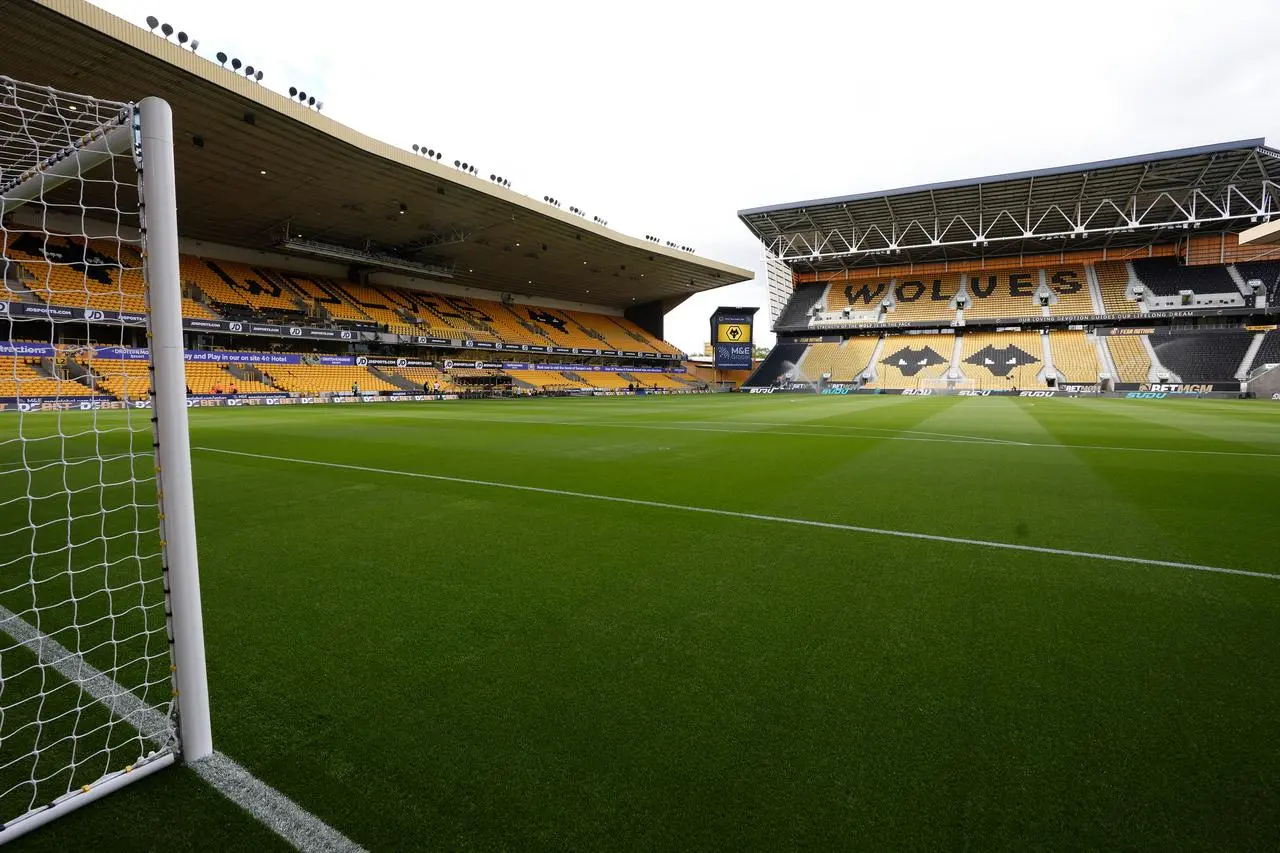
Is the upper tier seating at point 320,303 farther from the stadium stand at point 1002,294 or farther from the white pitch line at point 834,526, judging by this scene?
the stadium stand at point 1002,294

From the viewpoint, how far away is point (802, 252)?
49.6 metres

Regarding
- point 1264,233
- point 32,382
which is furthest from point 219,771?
point 1264,233

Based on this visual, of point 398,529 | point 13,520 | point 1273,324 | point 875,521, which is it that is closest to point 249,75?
point 13,520

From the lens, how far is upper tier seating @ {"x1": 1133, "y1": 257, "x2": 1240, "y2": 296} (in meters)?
40.9

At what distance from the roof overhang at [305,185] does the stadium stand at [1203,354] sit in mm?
28264

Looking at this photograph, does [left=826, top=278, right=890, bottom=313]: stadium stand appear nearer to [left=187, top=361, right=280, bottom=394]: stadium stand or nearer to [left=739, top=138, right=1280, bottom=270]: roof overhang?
[left=739, top=138, right=1280, bottom=270]: roof overhang

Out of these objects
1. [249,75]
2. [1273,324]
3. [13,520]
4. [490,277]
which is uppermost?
[249,75]

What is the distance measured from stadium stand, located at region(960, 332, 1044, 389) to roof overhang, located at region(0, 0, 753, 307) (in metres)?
18.0

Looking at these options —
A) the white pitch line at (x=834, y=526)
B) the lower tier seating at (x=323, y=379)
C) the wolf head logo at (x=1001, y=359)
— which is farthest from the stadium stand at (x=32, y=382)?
the wolf head logo at (x=1001, y=359)

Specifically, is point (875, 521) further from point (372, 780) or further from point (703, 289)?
point (703, 289)

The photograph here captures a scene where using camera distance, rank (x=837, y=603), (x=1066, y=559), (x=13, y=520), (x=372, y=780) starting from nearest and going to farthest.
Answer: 1. (x=372, y=780)
2. (x=837, y=603)
3. (x=1066, y=559)
4. (x=13, y=520)

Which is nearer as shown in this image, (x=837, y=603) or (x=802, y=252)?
(x=837, y=603)

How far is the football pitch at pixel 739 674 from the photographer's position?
161 centimetres

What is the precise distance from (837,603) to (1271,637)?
1850mm
